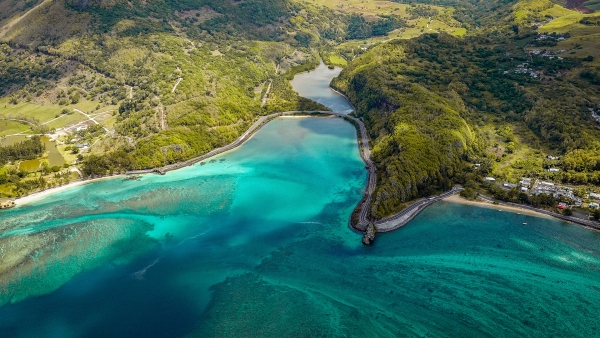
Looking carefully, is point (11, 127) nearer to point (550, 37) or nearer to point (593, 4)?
point (550, 37)

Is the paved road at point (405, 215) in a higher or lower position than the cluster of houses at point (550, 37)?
lower

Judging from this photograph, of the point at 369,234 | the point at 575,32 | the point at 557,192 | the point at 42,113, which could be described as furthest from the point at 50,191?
the point at 575,32

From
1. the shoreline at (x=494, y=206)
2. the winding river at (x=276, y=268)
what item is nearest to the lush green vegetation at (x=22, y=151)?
the winding river at (x=276, y=268)

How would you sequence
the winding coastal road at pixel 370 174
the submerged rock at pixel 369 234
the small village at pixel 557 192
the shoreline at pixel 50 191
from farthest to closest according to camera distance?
the shoreline at pixel 50 191 → the small village at pixel 557 192 → the winding coastal road at pixel 370 174 → the submerged rock at pixel 369 234

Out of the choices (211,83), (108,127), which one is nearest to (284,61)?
(211,83)

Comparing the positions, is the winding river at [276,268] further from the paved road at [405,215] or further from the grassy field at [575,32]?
the grassy field at [575,32]

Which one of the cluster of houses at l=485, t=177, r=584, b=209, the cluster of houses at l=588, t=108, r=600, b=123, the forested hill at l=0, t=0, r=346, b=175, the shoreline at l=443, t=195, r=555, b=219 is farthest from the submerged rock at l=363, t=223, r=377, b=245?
the cluster of houses at l=588, t=108, r=600, b=123
